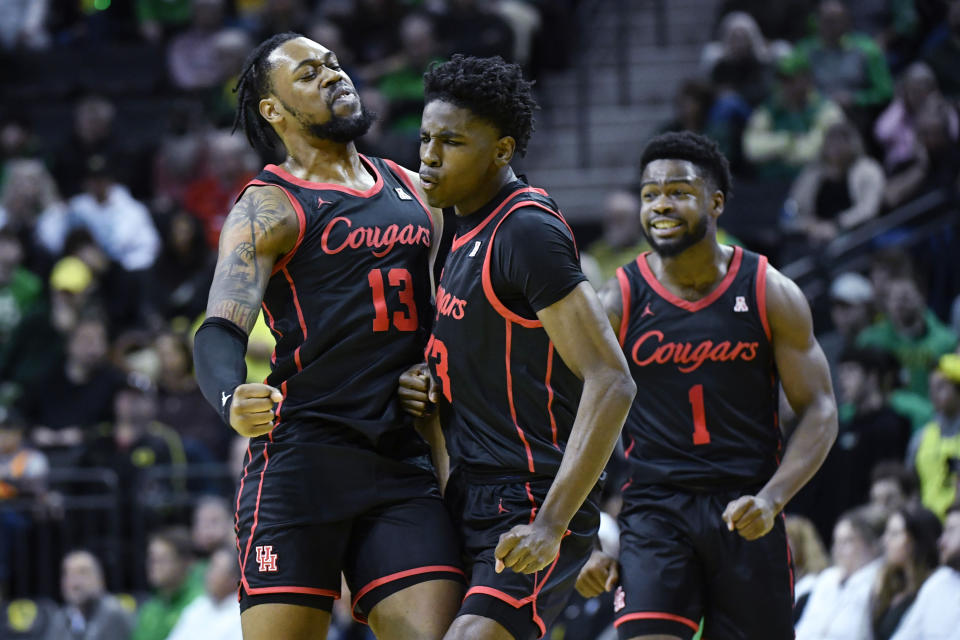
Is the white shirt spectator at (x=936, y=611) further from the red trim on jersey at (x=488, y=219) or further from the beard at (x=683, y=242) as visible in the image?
the red trim on jersey at (x=488, y=219)

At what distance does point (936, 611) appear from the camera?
23.7 ft

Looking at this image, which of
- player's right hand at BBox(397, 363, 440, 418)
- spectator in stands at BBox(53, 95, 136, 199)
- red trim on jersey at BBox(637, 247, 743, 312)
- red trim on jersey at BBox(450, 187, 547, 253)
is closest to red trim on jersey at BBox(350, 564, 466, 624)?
player's right hand at BBox(397, 363, 440, 418)

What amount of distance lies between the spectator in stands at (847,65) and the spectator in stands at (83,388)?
619 centimetres

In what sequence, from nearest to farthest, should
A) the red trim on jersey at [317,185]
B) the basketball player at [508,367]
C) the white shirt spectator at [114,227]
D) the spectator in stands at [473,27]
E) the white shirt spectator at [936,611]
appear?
the basketball player at [508,367]
the red trim on jersey at [317,185]
the white shirt spectator at [936,611]
the white shirt spectator at [114,227]
the spectator in stands at [473,27]

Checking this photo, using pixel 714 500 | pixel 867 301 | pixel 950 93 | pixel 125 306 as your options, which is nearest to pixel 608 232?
pixel 867 301

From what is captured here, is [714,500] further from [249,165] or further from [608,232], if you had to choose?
[249,165]

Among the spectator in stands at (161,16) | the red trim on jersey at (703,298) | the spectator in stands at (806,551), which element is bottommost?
the spectator in stands at (806,551)

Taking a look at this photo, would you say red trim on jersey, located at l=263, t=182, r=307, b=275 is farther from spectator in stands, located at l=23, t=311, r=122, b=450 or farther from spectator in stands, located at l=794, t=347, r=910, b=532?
spectator in stands, located at l=23, t=311, r=122, b=450

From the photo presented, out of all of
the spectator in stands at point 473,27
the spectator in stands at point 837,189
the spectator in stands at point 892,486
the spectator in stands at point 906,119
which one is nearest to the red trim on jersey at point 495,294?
the spectator in stands at point 892,486

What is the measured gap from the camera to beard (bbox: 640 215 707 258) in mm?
5801

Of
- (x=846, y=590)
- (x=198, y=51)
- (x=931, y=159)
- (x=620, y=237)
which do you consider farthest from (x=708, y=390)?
(x=198, y=51)

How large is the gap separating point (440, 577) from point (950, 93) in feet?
28.5

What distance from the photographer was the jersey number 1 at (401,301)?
4824mm

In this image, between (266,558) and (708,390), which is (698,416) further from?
(266,558)
